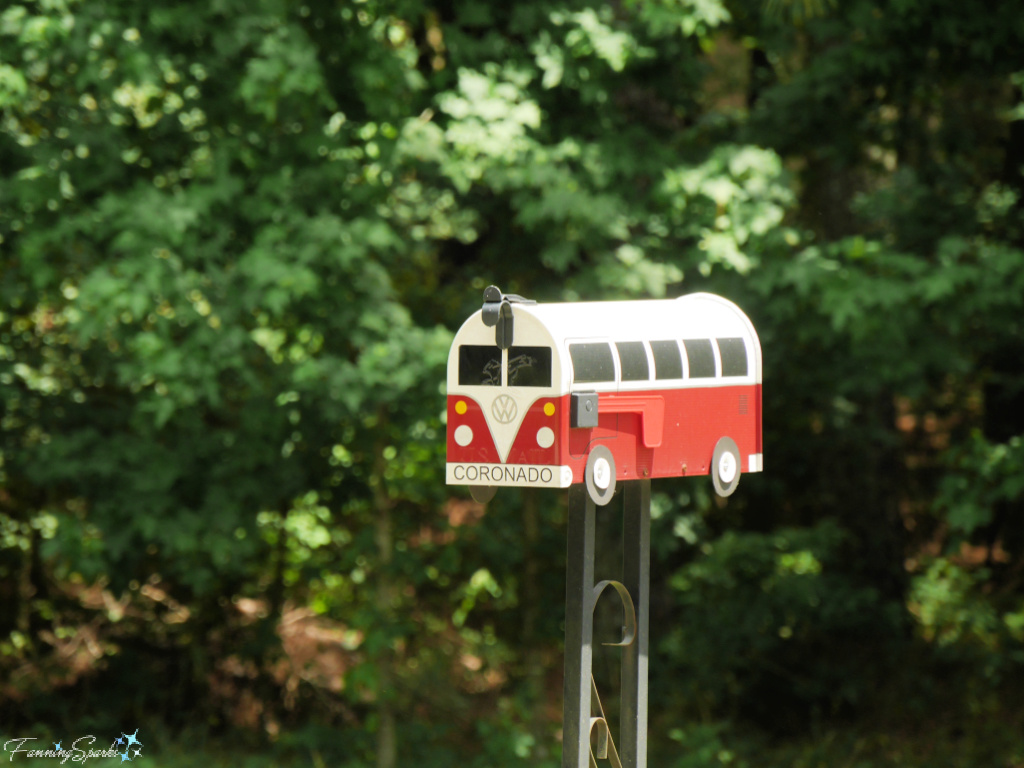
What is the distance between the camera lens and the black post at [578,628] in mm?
2918

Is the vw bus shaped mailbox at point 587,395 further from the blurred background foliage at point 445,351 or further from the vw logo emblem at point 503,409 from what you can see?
the blurred background foliage at point 445,351

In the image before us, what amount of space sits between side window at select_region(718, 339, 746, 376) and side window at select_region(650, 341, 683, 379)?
0.16m

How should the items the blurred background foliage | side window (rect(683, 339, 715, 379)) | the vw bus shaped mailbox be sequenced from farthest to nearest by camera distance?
the blurred background foliage → side window (rect(683, 339, 715, 379)) → the vw bus shaped mailbox

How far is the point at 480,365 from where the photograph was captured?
2820 millimetres

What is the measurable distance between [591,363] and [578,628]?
27.2 inches

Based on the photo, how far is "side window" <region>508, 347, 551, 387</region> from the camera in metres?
2.73

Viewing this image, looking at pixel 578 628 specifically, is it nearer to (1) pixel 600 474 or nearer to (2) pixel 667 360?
(1) pixel 600 474

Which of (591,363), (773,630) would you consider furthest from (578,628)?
(773,630)

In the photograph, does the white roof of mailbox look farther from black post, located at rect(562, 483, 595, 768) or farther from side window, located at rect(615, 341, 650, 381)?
black post, located at rect(562, 483, 595, 768)

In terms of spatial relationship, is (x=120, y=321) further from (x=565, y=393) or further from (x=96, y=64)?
(x=565, y=393)

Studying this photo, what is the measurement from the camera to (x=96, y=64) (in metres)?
5.32

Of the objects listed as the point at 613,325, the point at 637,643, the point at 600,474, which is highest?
the point at 613,325

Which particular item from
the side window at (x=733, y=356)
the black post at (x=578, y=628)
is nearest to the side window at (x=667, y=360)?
the side window at (x=733, y=356)

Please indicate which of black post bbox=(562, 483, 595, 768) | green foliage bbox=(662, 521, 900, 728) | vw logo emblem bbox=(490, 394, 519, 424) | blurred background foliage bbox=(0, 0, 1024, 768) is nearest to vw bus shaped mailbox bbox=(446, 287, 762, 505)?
vw logo emblem bbox=(490, 394, 519, 424)
